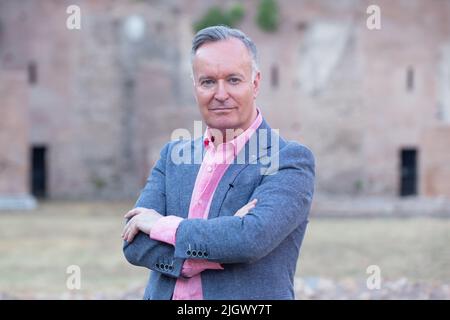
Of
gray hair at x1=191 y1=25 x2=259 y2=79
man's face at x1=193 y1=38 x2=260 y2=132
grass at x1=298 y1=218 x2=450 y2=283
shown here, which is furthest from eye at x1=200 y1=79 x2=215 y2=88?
grass at x1=298 y1=218 x2=450 y2=283

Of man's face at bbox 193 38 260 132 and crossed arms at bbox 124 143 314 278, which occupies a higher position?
man's face at bbox 193 38 260 132

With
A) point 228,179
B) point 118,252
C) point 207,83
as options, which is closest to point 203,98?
point 207,83

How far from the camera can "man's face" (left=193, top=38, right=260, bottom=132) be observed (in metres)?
2.64

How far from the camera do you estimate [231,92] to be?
265cm

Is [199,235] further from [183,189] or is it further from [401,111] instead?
[401,111]

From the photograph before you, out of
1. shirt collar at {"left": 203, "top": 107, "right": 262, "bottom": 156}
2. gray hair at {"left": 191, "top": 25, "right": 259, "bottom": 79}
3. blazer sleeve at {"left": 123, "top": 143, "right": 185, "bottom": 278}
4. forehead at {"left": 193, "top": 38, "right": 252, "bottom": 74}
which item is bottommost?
blazer sleeve at {"left": 123, "top": 143, "right": 185, "bottom": 278}

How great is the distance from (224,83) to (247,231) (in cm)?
54

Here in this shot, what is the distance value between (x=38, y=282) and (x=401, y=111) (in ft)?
50.6

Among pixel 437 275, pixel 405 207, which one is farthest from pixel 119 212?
pixel 437 275

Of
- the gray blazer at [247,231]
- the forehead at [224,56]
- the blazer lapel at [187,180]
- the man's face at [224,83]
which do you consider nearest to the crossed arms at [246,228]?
the gray blazer at [247,231]

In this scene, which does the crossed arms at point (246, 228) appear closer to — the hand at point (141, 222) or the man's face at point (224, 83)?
the hand at point (141, 222)

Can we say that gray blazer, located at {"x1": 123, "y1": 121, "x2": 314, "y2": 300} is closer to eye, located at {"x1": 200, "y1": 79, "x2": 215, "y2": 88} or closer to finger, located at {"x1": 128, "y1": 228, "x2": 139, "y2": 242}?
finger, located at {"x1": 128, "y1": 228, "x2": 139, "y2": 242}

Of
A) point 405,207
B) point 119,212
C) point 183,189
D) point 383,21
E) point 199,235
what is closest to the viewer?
point 199,235

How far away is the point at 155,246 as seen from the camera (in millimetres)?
2691
